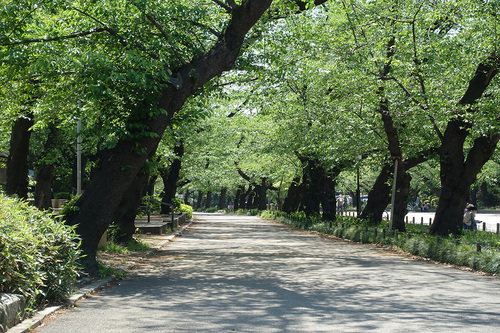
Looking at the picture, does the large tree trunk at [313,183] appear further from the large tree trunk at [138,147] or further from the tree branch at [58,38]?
the tree branch at [58,38]

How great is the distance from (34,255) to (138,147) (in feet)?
17.0

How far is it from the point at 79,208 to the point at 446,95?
1245 cm

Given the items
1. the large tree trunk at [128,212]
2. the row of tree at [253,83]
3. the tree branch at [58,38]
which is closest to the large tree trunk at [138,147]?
the row of tree at [253,83]

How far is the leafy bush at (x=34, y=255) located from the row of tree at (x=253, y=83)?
9.90ft

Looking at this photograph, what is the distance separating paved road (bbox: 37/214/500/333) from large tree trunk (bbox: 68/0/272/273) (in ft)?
4.71

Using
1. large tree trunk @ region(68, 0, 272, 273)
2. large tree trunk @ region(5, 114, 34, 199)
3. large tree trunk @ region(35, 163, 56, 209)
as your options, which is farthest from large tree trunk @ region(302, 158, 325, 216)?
large tree trunk @ region(68, 0, 272, 273)

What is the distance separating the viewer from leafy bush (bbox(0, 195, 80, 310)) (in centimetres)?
716

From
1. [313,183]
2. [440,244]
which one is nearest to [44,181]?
[313,183]

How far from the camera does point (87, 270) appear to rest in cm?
1161

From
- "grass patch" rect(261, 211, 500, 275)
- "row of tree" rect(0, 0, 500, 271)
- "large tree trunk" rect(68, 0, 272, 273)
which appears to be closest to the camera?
"large tree trunk" rect(68, 0, 272, 273)

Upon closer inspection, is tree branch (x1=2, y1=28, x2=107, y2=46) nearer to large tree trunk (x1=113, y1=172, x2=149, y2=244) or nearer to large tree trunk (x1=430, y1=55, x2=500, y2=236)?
large tree trunk (x1=113, y1=172, x2=149, y2=244)

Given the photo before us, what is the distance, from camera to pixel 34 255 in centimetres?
781

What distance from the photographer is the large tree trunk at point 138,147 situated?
12.3m

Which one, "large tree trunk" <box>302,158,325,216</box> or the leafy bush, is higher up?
"large tree trunk" <box>302,158,325,216</box>
